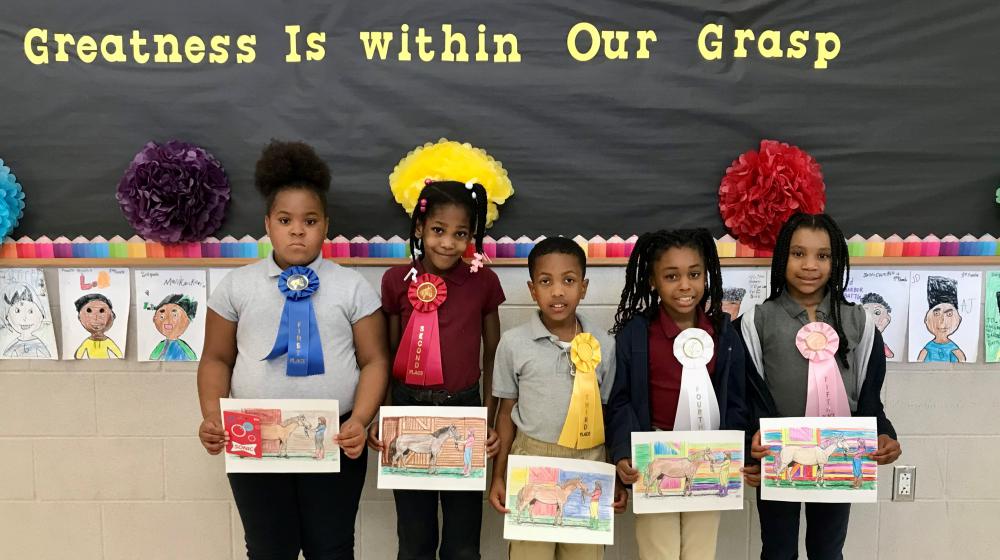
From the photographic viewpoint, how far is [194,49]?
2.15 m

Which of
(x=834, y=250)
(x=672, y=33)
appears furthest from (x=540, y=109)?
(x=834, y=250)

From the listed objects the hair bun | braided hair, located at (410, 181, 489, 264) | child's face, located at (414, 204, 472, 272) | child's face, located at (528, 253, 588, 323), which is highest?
the hair bun

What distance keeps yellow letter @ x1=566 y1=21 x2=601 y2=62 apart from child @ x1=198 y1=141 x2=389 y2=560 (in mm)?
934

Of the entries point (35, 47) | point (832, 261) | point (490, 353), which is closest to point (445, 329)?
point (490, 353)

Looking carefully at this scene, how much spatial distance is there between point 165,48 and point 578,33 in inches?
56.0

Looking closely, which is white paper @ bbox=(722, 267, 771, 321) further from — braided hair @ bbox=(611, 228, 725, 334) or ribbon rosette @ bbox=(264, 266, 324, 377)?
ribbon rosette @ bbox=(264, 266, 324, 377)

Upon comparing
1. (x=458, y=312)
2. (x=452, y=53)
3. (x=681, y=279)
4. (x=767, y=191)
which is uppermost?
(x=452, y=53)

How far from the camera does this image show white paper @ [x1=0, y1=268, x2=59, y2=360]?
220cm

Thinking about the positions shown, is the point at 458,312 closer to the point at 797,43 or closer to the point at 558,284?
the point at 558,284

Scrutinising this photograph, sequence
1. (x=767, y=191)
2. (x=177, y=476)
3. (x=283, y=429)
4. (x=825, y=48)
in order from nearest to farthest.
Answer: (x=283, y=429) → (x=767, y=191) → (x=825, y=48) → (x=177, y=476)

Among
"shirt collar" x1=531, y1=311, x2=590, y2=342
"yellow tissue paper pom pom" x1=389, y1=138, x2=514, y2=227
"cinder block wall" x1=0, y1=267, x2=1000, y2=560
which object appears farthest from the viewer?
→ "cinder block wall" x1=0, y1=267, x2=1000, y2=560

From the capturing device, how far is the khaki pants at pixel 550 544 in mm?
1792

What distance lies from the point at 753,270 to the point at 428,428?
125cm

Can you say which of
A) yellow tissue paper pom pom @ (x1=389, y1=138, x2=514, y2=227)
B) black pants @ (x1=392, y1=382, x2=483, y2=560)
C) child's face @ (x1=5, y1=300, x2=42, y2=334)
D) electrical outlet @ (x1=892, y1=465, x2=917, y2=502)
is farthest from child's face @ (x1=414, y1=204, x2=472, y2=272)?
electrical outlet @ (x1=892, y1=465, x2=917, y2=502)
